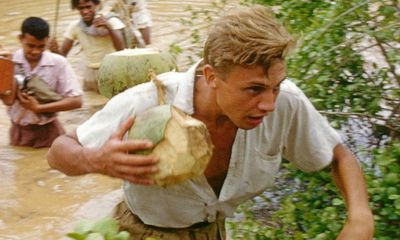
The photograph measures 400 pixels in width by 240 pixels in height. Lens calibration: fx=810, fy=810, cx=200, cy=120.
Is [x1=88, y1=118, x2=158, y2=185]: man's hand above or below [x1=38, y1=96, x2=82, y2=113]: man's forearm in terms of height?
above

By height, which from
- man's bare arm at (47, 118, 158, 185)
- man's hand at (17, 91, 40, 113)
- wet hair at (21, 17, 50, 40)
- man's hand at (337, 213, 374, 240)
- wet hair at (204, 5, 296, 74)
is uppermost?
wet hair at (204, 5, 296, 74)

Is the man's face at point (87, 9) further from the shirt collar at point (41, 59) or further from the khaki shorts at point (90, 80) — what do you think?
the shirt collar at point (41, 59)

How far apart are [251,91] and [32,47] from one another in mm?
3542

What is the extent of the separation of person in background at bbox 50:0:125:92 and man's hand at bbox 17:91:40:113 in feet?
4.86

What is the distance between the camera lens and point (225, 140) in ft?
9.27

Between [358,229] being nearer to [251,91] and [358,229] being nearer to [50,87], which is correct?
[251,91]

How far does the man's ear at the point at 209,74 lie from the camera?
2565 mm

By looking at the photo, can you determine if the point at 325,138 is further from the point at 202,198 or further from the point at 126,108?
the point at 126,108

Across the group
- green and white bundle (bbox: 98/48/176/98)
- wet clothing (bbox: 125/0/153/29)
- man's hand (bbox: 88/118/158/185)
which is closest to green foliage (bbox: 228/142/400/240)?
man's hand (bbox: 88/118/158/185)

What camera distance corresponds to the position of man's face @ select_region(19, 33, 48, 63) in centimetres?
570

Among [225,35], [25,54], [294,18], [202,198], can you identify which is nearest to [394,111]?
[294,18]

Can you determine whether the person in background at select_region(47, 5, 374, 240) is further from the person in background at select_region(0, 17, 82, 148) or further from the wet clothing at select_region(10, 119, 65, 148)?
the wet clothing at select_region(10, 119, 65, 148)

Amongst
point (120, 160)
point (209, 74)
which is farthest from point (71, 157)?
point (209, 74)

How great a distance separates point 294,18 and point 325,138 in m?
2.31
